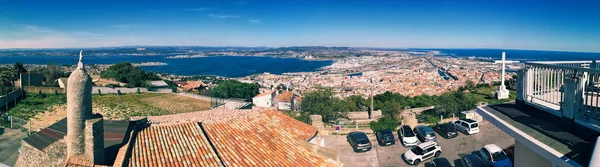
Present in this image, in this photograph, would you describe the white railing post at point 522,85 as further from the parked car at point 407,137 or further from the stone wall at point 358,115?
the stone wall at point 358,115

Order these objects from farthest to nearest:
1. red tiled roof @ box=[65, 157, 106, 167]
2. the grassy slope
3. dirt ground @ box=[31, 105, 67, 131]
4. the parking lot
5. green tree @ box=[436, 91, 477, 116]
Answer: the grassy slope → green tree @ box=[436, 91, 477, 116] → dirt ground @ box=[31, 105, 67, 131] → the parking lot → red tiled roof @ box=[65, 157, 106, 167]

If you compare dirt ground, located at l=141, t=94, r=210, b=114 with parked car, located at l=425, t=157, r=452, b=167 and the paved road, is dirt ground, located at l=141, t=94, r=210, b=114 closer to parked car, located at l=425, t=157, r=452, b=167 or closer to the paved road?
the paved road

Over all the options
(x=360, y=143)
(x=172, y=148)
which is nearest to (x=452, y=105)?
(x=360, y=143)

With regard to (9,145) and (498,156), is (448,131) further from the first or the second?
(9,145)

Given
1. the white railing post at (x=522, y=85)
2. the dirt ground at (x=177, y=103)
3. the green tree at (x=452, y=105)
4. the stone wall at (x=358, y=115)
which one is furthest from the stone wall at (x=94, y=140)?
the dirt ground at (x=177, y=103)

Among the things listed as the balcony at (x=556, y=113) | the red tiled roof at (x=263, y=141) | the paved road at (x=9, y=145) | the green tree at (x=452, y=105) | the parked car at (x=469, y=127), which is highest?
the balcony at (x=556, y=113)

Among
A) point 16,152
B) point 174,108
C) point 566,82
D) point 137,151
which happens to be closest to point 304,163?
point 137,151

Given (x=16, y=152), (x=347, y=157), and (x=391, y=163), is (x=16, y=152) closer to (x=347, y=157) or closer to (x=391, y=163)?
(x=347, y=157)

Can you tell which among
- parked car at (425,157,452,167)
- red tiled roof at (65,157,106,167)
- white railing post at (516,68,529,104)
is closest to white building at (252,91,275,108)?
parked car at (425,157,452,167)
